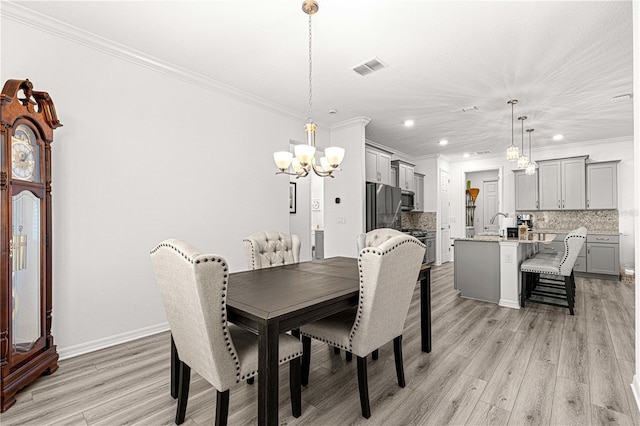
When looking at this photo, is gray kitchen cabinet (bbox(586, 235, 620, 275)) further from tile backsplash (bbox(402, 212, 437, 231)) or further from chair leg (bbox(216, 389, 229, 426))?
chair leg (bbox(216, 389, 229, 426))

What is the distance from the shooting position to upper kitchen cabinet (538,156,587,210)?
19.6ft

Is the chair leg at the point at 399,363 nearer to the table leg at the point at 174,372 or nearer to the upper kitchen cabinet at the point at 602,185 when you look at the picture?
the table leg at the point at 174,372

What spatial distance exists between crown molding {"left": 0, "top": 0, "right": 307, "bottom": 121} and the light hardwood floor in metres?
2.67

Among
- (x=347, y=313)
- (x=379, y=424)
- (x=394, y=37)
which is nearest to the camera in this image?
(x=379, y=424)

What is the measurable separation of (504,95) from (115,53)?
14.1 ft

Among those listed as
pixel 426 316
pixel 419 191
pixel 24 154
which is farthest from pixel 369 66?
pixel 419 191

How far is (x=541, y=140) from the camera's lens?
6.01 m

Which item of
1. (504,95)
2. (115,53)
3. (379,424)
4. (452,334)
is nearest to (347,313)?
(379,424)

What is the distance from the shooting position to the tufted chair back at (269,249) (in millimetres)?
2672

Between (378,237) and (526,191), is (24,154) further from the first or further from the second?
(526,191)

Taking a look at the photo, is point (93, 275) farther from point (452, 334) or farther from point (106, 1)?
point (452, 334)

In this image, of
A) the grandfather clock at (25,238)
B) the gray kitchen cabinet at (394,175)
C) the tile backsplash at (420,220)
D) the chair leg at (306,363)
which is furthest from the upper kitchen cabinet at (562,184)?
the grandfather clock at (25,238)

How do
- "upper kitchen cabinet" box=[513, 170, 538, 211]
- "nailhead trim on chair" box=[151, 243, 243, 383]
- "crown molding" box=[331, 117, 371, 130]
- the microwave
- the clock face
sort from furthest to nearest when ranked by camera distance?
the microwave
"upper kitchen cabinet" box=[513, 170, 538, 211]
"crown molding" box=[331, 117, 371, 130]
the clock face
"nailhead trim on chair" box=[151, 243, 243, 383]

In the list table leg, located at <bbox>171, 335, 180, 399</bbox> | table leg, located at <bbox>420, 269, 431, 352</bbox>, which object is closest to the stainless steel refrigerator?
table leg, located at <bbox>420, 269, 431, 352</bbox>
